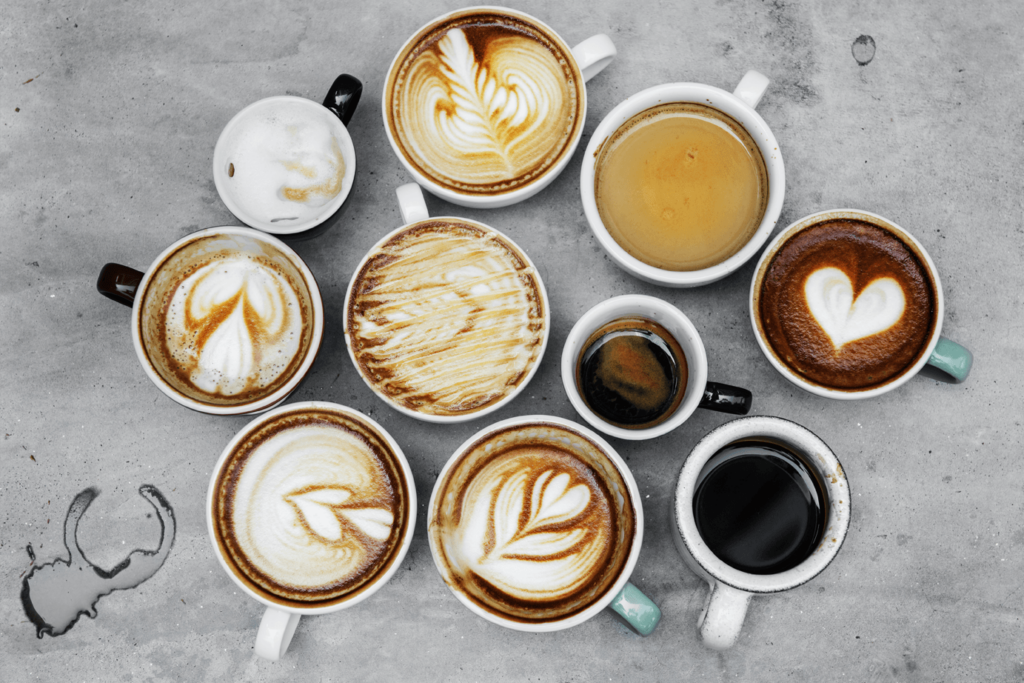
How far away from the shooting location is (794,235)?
142 cm

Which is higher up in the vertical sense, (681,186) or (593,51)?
(593,51)

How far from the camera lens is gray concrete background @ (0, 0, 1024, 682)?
4.96ft

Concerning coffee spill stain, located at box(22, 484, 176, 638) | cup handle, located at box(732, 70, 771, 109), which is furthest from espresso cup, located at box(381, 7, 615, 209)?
coffee spill stain, located at box(22, 484, 176, 638)

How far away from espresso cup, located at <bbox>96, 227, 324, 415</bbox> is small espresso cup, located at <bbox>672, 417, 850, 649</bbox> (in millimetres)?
824

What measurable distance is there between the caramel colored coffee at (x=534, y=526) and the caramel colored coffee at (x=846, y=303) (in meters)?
0.48

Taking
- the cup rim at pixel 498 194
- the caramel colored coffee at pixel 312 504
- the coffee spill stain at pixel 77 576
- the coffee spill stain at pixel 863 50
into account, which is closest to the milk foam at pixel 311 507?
the caramel colored coffee at pixel 312 504

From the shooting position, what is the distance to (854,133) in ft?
5.14

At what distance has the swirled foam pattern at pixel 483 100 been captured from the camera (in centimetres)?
147

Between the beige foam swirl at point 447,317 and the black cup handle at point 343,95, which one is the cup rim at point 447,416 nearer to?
the beige foam swirl at point 447,317

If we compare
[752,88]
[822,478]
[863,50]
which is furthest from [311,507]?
[863,50]

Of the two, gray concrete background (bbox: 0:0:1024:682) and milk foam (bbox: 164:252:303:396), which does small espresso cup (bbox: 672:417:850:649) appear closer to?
gray concrete background (bbox: 0:0:1024:682)

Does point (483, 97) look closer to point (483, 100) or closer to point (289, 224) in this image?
point (483, 100)

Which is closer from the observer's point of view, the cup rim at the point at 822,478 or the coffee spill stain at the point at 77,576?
the cup rim at the point at 822,478

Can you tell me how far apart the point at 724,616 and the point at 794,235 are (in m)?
0.78
